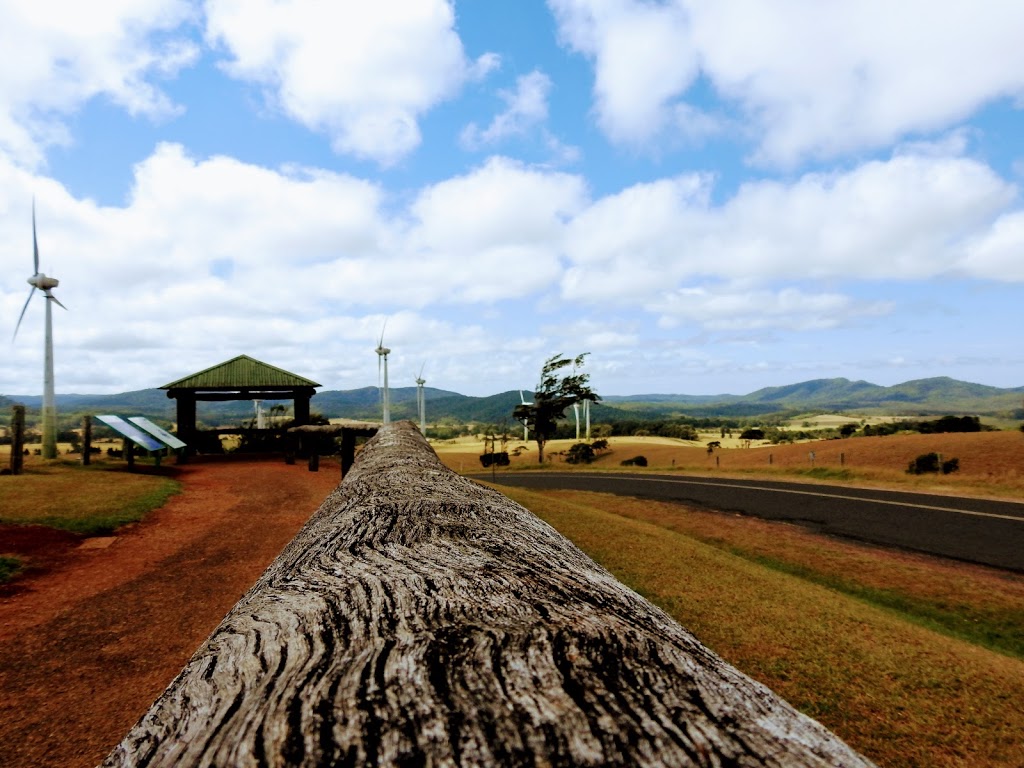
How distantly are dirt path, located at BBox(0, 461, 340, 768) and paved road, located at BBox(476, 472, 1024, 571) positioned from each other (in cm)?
1395

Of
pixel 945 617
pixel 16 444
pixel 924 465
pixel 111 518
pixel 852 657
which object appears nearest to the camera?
pixel 852 657

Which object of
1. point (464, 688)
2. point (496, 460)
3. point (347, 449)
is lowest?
point (496, 460)

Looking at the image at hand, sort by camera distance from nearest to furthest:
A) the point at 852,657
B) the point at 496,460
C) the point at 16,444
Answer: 1. the point at 852,657
2. the point at 16,444
3. the point at 496,460

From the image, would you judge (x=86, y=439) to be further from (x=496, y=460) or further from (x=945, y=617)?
(x=496, y=460)

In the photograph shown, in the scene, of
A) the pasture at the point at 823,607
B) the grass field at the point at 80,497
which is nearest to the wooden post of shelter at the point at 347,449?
the pasture at the point at 823,607

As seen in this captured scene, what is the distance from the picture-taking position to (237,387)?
75.2 feet

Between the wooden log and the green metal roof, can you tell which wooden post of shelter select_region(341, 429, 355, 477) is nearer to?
the green metal roof

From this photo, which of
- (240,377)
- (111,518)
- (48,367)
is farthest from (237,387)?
(111,518)

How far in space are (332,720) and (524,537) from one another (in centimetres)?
175

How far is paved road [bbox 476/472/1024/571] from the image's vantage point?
39.9 feet

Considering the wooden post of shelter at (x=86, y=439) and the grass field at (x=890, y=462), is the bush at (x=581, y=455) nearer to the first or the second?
the grass field at (x=890, y=462)

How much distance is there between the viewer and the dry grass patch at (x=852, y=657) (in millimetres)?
4098

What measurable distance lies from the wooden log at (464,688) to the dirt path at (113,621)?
155 inches

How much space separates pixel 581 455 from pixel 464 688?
3924 centimetres
